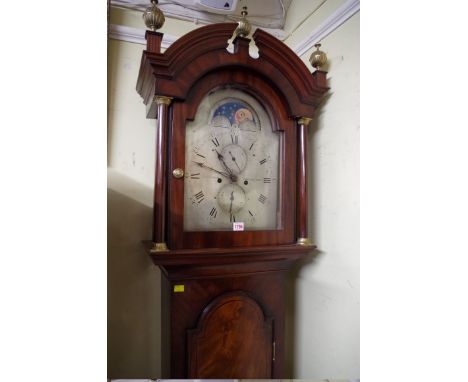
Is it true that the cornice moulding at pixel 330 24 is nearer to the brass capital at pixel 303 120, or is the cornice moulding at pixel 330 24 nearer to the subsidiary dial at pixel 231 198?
the brass capital at pixel 303 120

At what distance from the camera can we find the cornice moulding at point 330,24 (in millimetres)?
795

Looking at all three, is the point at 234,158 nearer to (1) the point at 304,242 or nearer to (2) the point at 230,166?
(2) the point at 230,166

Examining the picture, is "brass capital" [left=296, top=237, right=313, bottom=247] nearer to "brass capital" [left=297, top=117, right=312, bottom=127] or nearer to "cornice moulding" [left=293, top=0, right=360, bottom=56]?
"brass capital" [left=297, top=117, right=312, bottom=127]

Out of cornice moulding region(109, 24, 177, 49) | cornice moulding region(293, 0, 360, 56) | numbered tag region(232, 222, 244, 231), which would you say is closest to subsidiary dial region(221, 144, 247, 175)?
numbered tag region(232, 222, 244, 231)

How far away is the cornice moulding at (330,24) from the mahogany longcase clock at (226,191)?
21cm

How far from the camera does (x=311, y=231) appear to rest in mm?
965

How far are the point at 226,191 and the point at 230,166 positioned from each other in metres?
0.08

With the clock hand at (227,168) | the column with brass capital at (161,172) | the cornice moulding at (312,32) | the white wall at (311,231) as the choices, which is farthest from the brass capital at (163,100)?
the cornice moulding at (312,32)

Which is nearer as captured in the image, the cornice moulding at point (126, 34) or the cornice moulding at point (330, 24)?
the cornice moulding at point (330, 24)

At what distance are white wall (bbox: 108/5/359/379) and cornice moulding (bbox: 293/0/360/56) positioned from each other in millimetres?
24

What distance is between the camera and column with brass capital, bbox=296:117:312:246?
2.75 ft
